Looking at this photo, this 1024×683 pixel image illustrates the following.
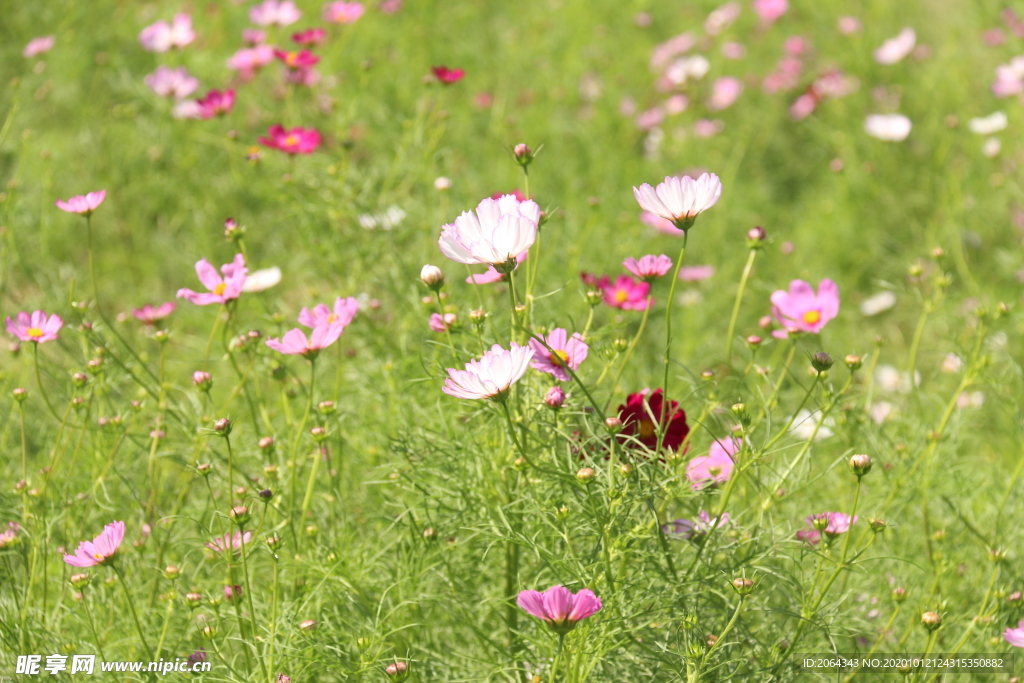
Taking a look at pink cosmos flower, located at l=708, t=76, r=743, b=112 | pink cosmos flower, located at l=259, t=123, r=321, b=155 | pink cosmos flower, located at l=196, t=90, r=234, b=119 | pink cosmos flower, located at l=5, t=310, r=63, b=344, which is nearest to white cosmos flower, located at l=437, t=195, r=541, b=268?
pink cosmos flower, located at l=5, t=310, r=63, b=344

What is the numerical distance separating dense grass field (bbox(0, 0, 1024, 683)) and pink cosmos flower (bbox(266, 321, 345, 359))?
1 centimetres

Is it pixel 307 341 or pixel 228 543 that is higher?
pixel 307 341

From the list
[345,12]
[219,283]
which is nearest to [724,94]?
[345,12]

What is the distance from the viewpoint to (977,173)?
111 inches

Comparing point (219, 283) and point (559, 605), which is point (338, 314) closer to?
point (219, 283)

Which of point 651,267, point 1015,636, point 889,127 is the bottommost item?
point 889,127

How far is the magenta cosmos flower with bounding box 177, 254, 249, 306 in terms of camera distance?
1.33 metres

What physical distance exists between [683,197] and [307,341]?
0.56 m

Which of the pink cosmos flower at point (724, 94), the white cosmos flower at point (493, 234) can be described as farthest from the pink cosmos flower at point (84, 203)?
the pink cosmos flower at point (724, 94)

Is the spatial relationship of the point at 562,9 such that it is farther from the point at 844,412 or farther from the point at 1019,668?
the point at 1019,668

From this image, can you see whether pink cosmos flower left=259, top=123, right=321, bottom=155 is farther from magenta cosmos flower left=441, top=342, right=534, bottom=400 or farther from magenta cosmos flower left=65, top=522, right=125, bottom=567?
magenta cosmos flower left=441, top=342, right=534, bottom=400

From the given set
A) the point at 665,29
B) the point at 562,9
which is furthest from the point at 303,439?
the point at 665,29

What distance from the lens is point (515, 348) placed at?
0.94 m

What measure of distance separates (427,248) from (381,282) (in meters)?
0.16
